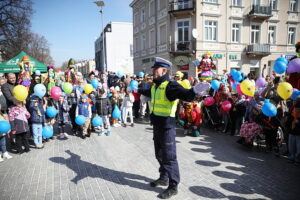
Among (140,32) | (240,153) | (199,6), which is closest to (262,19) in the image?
(199,6)

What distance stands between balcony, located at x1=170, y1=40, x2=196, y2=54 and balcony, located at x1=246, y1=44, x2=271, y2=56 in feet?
19.9

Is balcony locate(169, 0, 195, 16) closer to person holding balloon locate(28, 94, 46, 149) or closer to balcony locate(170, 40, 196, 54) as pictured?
balcony locate(170, 40, 196, 54)

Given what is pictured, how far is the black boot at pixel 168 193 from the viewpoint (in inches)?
126

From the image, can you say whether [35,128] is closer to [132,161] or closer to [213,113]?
[132,161]

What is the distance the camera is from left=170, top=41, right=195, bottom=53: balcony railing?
18500 millimetres

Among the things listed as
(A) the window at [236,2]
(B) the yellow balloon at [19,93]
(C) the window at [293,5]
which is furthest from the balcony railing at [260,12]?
(B) the yellow balloon at [19,93]

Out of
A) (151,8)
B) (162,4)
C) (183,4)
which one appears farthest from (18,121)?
(151,8)

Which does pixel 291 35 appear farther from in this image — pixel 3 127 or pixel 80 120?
pixel 3 127

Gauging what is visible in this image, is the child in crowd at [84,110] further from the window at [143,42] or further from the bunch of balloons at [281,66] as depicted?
the window at [143,42]

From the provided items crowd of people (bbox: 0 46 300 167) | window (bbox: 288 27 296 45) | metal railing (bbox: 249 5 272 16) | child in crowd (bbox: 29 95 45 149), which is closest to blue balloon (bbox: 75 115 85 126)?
crowd of people (bbox: 0 46 300 167)

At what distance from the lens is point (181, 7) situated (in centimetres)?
1850

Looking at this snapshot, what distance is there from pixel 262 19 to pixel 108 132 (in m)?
20.9

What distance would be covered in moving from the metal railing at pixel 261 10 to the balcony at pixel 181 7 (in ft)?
20.9

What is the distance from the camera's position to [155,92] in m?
3.36
